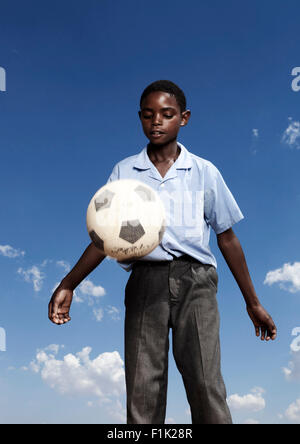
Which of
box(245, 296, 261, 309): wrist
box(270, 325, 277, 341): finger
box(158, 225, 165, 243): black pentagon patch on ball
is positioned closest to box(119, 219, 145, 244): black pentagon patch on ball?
box(158, 225, 165, 243): black pentagon patch on ball

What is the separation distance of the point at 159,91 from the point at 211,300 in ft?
4.76

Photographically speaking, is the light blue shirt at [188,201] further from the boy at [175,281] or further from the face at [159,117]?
the face at [159,117]

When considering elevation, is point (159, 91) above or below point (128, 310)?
above

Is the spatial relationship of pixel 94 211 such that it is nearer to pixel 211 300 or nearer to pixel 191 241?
pixel 191 241

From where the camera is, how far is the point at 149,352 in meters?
3.28

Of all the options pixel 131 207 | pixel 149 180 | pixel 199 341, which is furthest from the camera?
pixel 149 180

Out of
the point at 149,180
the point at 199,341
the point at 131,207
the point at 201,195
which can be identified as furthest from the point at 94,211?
the point at 199,341

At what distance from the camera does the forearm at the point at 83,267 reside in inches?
141

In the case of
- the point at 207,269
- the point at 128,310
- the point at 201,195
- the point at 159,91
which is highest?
the point at 159,91

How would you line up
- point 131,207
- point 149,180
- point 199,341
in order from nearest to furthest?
point 131,207 → point 199,341 → point 149,180

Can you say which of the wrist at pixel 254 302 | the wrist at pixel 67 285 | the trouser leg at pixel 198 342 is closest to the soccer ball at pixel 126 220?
the trouser leg at pixel 198 342

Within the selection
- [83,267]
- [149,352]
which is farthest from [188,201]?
[149,352]

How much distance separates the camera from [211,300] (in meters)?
3.34

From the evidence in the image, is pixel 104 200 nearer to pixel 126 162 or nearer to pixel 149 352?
pixel 126 162
